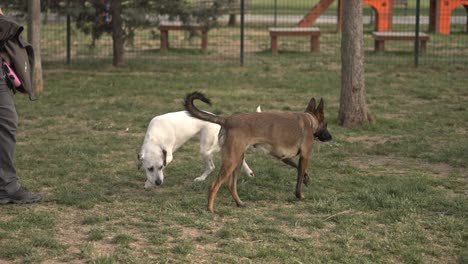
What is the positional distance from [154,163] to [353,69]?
159 inches

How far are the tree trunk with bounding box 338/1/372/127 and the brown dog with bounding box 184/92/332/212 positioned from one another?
3331mm

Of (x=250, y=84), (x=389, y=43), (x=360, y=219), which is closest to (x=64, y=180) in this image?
(x=360, y=219)

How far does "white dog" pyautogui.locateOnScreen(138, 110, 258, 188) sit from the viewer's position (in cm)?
715

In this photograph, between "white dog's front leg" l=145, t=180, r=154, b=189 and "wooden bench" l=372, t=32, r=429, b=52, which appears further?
"wooden bench" l=372, t=32, r=429, b=52

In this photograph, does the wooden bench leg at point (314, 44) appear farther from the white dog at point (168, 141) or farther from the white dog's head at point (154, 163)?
the white dog's head at point (154, 163)

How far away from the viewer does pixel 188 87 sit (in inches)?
533

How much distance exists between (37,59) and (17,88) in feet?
19.4

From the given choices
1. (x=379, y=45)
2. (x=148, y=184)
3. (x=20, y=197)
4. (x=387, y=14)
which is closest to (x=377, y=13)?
(x=387, y=14)

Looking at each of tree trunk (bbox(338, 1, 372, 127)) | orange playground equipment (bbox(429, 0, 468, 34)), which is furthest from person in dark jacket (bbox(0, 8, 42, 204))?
orange playground equipment (bbox(429, 0, 468, 34))

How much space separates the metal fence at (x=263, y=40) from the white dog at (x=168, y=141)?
27.9 ft

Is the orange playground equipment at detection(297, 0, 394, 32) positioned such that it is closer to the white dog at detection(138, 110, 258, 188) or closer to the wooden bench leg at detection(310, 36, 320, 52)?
the wooden bench leg at detection(310, 36, 320, 52)

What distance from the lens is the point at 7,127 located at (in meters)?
6.51

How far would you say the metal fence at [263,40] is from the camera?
56.6 feet

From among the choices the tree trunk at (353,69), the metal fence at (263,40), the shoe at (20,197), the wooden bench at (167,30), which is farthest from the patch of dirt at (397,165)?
the wooden bench at (167,30)
